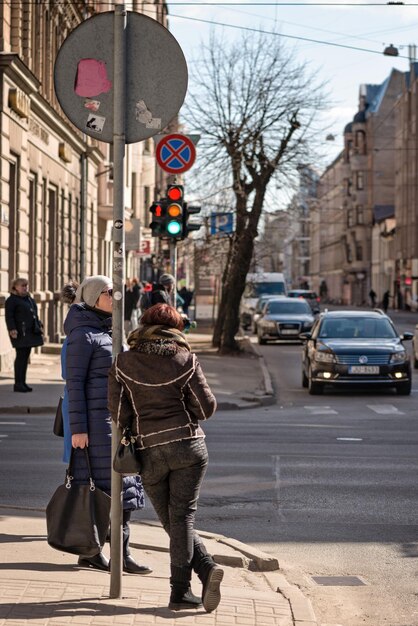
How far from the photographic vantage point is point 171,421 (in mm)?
6449

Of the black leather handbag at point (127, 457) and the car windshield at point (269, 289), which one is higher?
the car windshield at point (269, 289)

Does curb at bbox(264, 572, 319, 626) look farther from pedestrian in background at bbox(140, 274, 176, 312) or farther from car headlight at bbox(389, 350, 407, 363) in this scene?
car headlight at bbox(389, 350, 407, 363)

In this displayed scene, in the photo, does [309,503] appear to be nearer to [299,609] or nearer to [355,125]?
[299,609]

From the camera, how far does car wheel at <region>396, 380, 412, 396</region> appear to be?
22.8 metres

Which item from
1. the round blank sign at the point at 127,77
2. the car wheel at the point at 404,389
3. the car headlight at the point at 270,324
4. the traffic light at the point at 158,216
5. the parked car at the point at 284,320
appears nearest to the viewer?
the round blank sign at the point at 127,77

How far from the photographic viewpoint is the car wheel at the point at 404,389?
2284 cm

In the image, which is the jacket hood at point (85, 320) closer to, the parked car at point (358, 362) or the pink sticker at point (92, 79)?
the pink sticker at point (92, 79)

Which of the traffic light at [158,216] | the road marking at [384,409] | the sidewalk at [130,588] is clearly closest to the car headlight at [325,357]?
the road marking at [384,409]

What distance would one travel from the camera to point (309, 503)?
10586mm

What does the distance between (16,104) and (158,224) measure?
6.88 m

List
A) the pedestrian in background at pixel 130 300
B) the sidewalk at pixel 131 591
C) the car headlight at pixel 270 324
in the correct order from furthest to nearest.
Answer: the car headlight at pixel 270 324 → the pedestrian in background at pixel 130 300 → the sidewalk at pixel 131 591

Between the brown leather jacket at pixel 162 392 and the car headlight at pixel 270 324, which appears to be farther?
the car headlight at pixel 270 324

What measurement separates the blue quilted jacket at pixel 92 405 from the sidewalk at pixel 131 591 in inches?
20.8

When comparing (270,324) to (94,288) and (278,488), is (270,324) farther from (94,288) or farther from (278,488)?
(94,288)
